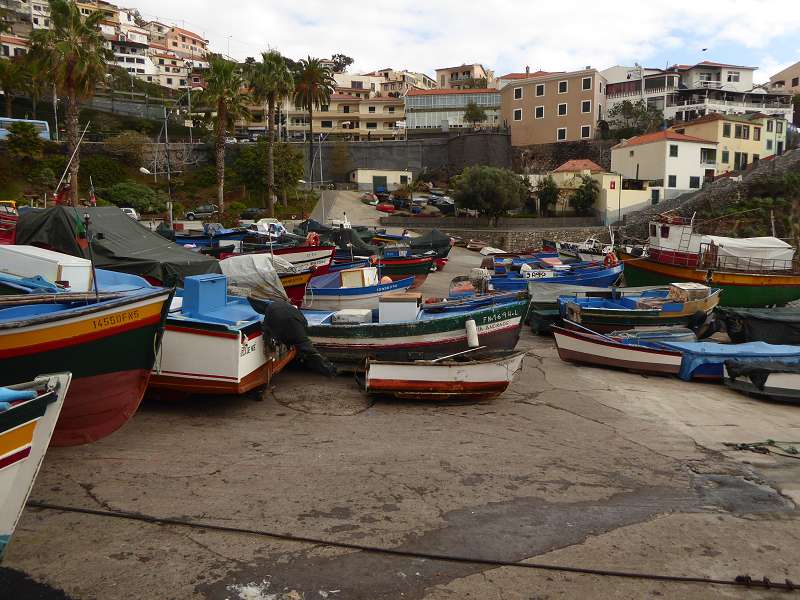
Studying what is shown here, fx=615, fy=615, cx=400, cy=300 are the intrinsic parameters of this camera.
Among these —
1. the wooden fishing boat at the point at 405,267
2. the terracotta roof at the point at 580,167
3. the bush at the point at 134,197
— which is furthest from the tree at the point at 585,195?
the bush at the point at 134,197

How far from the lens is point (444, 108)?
69312 mm

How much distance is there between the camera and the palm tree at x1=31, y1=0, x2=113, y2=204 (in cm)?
2578

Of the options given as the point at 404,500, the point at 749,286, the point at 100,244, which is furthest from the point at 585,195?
the point at 404,500

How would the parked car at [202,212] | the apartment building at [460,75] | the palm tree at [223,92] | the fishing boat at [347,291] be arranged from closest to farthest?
the fishing boat at [347,291], the palm tree at [223,92], the parked car at [202,212], the apartment building at [460,75]

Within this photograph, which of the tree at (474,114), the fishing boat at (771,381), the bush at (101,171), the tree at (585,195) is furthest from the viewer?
the tree at (474,114)

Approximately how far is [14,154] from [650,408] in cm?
4408

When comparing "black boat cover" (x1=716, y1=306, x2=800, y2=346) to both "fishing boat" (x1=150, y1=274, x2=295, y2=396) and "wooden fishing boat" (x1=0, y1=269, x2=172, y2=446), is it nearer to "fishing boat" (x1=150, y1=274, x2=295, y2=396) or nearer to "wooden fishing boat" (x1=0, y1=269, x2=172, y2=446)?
"fishing boat" (x1=150, y1=274, x2=295, y2=396)

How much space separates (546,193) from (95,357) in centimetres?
4575

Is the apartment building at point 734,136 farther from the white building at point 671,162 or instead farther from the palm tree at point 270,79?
the palm tree at point 270,79

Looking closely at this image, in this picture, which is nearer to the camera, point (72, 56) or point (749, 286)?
point (749, 286)

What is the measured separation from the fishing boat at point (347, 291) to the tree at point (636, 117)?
50153 millimetres

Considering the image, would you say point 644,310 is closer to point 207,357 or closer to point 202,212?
point 207,357

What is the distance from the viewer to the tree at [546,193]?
49906mm

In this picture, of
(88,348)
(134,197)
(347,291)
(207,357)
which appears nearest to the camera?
(88,348)
